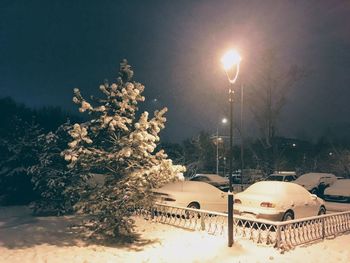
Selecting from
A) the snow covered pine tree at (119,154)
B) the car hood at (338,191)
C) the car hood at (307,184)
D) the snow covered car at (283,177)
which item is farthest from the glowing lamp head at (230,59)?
the snow covered car at (283,177)

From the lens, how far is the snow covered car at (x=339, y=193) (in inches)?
814

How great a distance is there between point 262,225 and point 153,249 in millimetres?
3388

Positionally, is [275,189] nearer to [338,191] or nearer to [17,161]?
[338,191]

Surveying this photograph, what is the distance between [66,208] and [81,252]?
6.35 metres

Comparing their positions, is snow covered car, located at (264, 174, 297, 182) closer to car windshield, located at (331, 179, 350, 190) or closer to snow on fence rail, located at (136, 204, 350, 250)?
car windshield, located at (331, 179, 350, 190)

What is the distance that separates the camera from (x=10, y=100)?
31.0 metres

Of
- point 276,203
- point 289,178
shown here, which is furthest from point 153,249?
point 289,178

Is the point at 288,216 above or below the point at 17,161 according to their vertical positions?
below

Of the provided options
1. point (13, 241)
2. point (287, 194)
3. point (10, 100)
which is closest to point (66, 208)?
point (13, 241)

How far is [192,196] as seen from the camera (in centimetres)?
1330

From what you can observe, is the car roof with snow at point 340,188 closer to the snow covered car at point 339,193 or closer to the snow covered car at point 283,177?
the snow covered car at point 339,193

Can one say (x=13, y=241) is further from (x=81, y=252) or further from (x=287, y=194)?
(x=287, y=194)

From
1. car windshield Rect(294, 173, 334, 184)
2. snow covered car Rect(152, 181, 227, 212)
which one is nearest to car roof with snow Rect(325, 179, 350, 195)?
car windshield Rect(294, 173, 334, 184)

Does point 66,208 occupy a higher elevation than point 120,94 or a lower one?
lower
